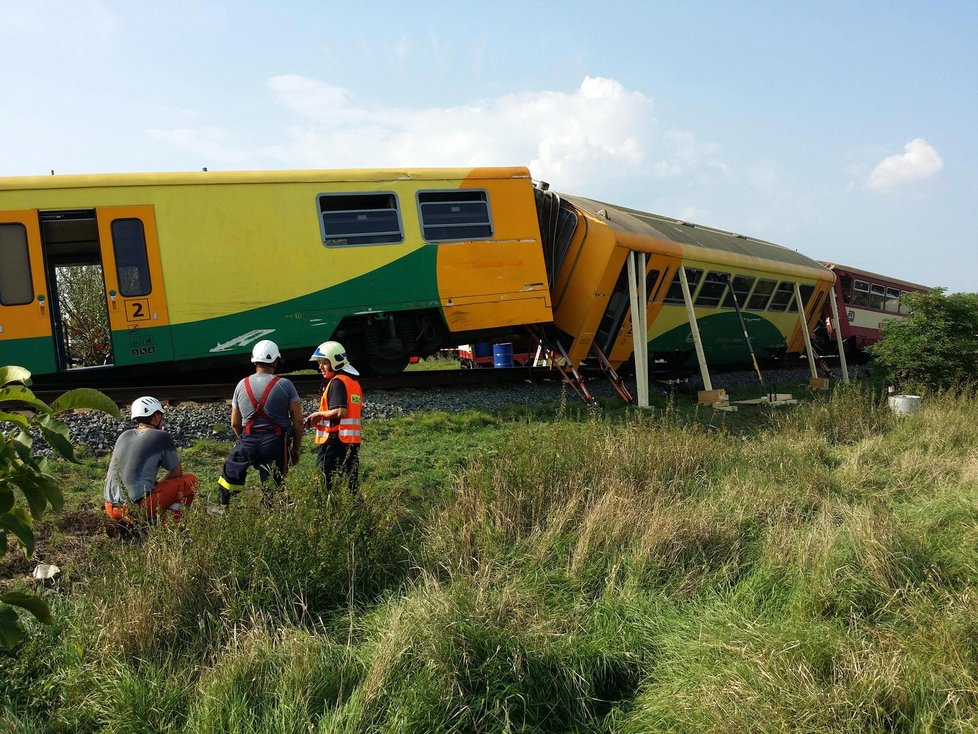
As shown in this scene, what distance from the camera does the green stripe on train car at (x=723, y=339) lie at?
14180 millimetres

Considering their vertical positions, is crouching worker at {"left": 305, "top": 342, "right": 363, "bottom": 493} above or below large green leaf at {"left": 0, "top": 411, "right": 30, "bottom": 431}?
below

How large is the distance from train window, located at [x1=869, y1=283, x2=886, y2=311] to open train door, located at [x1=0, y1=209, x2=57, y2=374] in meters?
21.5

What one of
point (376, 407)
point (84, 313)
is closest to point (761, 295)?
point (376, 407)

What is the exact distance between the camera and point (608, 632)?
4492mm

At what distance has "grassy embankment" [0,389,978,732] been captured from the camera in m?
3.71

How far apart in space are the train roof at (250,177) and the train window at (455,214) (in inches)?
9.7

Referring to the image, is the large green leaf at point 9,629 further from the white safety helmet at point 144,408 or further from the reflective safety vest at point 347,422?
the reflective safety vest at point 347,422

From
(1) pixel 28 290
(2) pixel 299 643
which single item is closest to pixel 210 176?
(1) pixel 28 290

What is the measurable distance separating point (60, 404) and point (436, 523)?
12.4 ft

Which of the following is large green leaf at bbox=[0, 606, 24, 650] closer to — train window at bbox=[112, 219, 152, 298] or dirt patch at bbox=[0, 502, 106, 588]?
dirt patch at bbox=[0, 502, 106, 588]

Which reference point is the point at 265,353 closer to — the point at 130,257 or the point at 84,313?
the point at 130,257

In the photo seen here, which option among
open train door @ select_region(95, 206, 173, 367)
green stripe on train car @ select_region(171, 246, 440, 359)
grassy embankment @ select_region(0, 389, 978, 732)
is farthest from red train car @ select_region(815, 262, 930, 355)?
open train door @ select_region(95, 206, 173, 367)

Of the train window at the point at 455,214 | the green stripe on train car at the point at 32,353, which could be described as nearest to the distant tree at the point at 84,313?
the green stripe on train car at the point at 32,353

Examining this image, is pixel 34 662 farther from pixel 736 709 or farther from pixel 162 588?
pixel 736 709
